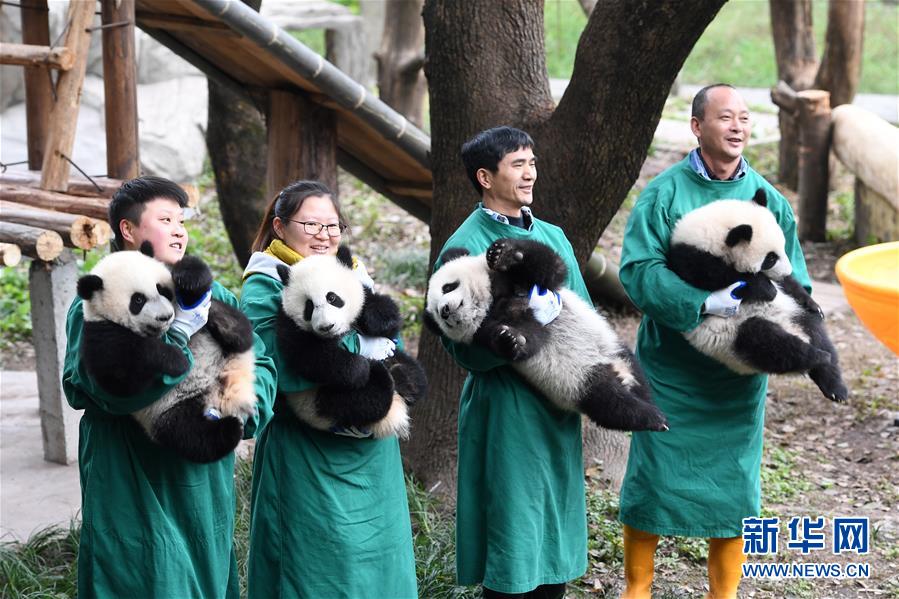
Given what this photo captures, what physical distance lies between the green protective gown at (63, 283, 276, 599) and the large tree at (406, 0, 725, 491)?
6.86 ft

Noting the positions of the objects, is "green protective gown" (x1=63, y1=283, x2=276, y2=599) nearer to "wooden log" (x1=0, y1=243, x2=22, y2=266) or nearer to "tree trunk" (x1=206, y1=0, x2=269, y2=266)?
"wooden log" (x1=0, y1=243, x2=22, y2=266)

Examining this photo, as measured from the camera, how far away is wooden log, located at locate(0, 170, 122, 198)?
5.54 metres

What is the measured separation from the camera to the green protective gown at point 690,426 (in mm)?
3840

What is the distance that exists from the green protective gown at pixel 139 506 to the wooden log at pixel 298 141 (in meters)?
3.35

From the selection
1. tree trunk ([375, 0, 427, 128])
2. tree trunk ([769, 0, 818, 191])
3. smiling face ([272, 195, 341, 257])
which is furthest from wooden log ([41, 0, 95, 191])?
tree trunk ([769, 0, 818, 191])

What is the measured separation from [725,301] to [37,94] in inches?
184

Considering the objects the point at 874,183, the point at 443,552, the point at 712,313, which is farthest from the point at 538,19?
the point at 874,183

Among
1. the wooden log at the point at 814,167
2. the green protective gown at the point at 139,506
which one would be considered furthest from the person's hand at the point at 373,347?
the wooden log at the point at 814,167

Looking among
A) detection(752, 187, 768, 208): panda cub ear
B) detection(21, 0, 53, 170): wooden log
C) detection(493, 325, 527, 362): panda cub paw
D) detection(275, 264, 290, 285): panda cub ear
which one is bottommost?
detection(493, 325, 527, 362): panda cub paw

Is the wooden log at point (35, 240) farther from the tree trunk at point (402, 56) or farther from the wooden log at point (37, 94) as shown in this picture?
the tree trunk at point (402, 56)

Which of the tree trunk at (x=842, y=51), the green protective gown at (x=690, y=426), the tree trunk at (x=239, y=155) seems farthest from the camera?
the tree trunk at (x=842, y=51)

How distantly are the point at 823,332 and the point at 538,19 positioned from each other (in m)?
2.05

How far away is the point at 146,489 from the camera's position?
2.91 meters

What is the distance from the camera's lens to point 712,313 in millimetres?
3639
